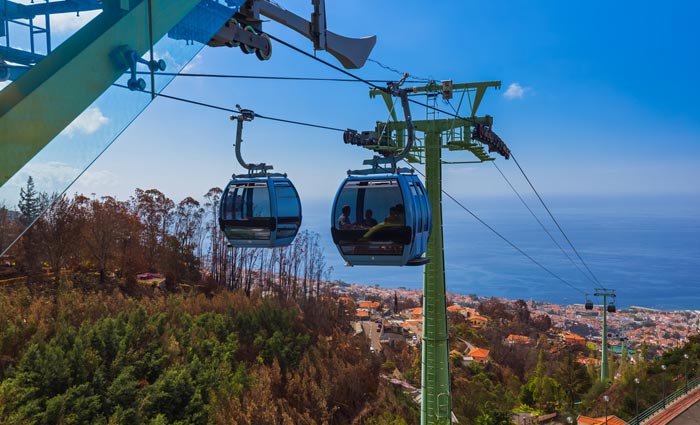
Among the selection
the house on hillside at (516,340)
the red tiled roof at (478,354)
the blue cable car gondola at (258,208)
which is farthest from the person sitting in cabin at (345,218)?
the house on hillside at (516,340)

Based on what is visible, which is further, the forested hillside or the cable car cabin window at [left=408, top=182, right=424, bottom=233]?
the forested hillside

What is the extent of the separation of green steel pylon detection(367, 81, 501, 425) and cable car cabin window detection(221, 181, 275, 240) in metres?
3.71

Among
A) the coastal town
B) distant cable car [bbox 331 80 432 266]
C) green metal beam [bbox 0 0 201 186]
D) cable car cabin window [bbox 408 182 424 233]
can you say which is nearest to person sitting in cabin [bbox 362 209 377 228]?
distant cable car [bbox 331 80 432 266]

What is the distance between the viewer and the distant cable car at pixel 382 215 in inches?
175

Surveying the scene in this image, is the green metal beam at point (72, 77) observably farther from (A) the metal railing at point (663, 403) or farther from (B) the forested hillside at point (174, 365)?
(A) the metal railing at point (663, 403)

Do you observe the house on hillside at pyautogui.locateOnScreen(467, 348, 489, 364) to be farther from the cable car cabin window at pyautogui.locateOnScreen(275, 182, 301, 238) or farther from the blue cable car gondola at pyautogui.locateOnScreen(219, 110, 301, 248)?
the blue cable car gondola at pyautogui.locateOnScreen(219, 110, 301, 248)

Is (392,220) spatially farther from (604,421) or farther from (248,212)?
(604,421)

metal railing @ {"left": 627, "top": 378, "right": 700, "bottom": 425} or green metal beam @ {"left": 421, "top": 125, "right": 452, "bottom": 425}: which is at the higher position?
green metal beam @ {"left": 421, "top": 125, "right": 452, "bottom": 425}

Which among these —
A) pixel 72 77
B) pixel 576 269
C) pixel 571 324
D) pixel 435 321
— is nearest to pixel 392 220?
pixel 72 77

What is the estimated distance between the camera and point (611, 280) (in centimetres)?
10112

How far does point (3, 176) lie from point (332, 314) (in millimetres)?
22141

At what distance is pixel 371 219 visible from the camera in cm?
457

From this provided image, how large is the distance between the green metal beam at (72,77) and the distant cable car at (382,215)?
3301 mm

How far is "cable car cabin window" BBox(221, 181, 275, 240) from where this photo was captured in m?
5.16
